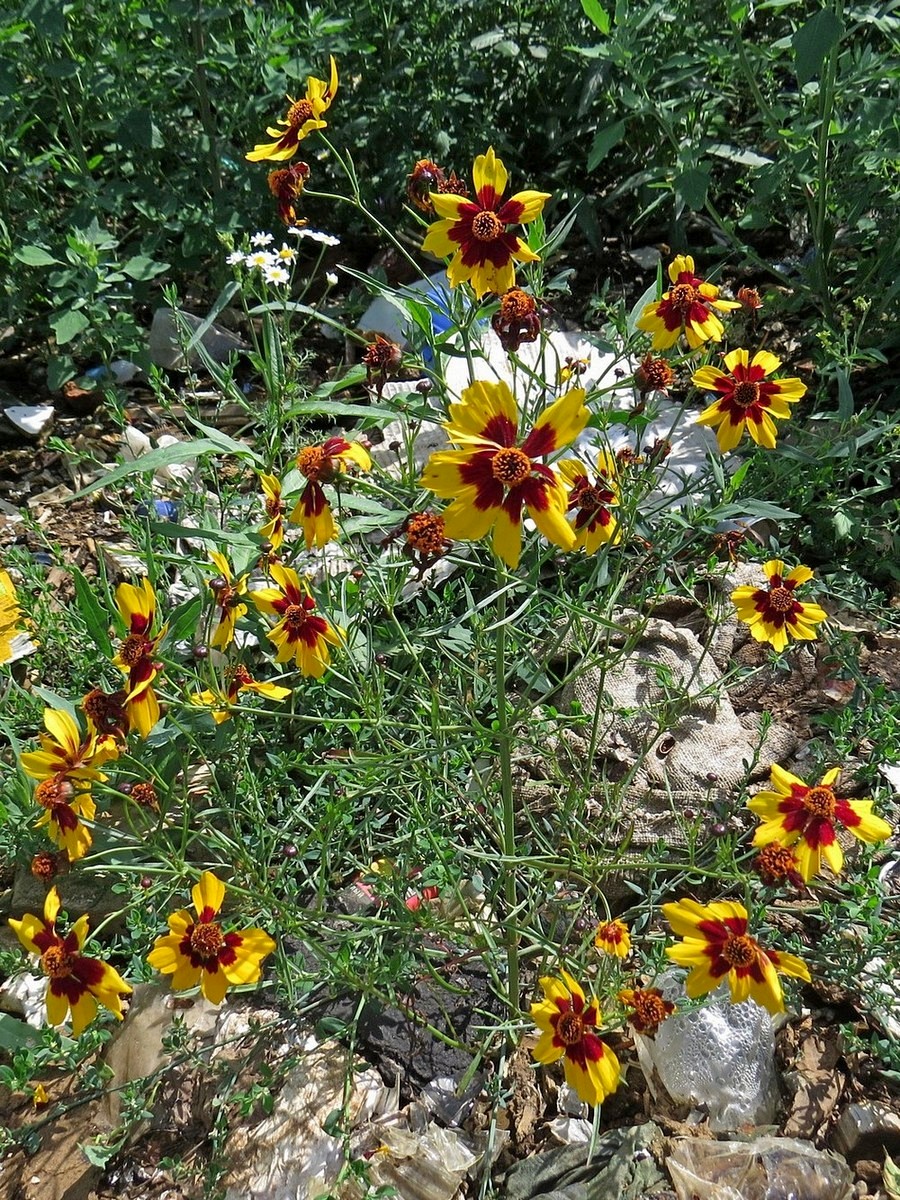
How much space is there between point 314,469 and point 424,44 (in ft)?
10.1

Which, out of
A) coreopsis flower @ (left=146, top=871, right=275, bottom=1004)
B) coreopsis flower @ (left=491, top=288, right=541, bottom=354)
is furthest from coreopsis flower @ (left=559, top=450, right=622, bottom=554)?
coreopsis flower @ (left=146, top=871, right=275, bottom=1004)

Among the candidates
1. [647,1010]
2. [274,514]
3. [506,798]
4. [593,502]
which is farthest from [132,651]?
[647,1010]

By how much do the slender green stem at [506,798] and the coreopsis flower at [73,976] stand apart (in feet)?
2.30

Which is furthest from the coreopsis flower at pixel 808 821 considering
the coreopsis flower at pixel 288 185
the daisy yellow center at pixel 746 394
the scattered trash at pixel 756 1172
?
the coreopsis flower at pixel 288 185

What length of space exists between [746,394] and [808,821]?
0.85 meters

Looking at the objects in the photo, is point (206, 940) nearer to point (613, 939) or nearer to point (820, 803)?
point (613, 939)

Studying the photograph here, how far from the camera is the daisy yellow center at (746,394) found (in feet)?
6.36

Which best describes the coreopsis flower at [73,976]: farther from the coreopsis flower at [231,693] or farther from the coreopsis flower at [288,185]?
the coreopsis flower at [288,185]

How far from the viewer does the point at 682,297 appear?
6.22 feet

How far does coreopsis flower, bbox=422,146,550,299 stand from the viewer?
167 cm

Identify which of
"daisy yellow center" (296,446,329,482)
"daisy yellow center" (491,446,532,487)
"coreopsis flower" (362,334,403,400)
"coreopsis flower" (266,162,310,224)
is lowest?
"daisy yellow center" (296,446,329,482)

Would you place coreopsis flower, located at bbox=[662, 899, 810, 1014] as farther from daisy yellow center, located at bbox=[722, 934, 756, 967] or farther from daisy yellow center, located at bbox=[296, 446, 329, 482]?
daisy yellow center, located at bbox=[296, 446, 329, 482]

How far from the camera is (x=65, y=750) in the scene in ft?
5.67

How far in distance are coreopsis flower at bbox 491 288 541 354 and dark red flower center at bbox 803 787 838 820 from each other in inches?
35.8
